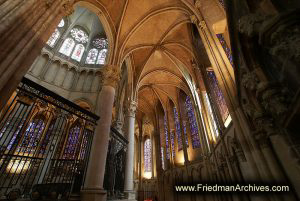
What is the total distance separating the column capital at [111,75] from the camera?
6.82 metres

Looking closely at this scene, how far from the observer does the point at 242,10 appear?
223 centimetres

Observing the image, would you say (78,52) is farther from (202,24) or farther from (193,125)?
(193,125)

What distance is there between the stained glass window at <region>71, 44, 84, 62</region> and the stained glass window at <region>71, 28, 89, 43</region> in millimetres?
750

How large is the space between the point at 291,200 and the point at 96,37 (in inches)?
730

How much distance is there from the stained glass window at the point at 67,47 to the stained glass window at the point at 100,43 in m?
2.22

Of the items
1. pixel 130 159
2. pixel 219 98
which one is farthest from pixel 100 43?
pixel 219 98

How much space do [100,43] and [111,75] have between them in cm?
1087

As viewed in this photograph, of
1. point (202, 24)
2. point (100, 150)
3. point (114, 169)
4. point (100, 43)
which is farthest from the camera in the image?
point (100, 43)

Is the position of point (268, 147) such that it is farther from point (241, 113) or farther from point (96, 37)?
point (96, 37)

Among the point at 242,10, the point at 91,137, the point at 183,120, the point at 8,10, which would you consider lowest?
the point at 91,137

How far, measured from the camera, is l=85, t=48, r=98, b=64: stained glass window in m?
14.9

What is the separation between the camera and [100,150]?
5148 millimetres

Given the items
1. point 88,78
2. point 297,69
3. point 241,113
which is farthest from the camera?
point 88,78

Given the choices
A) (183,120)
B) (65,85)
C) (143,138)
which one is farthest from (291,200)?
(143,138)
